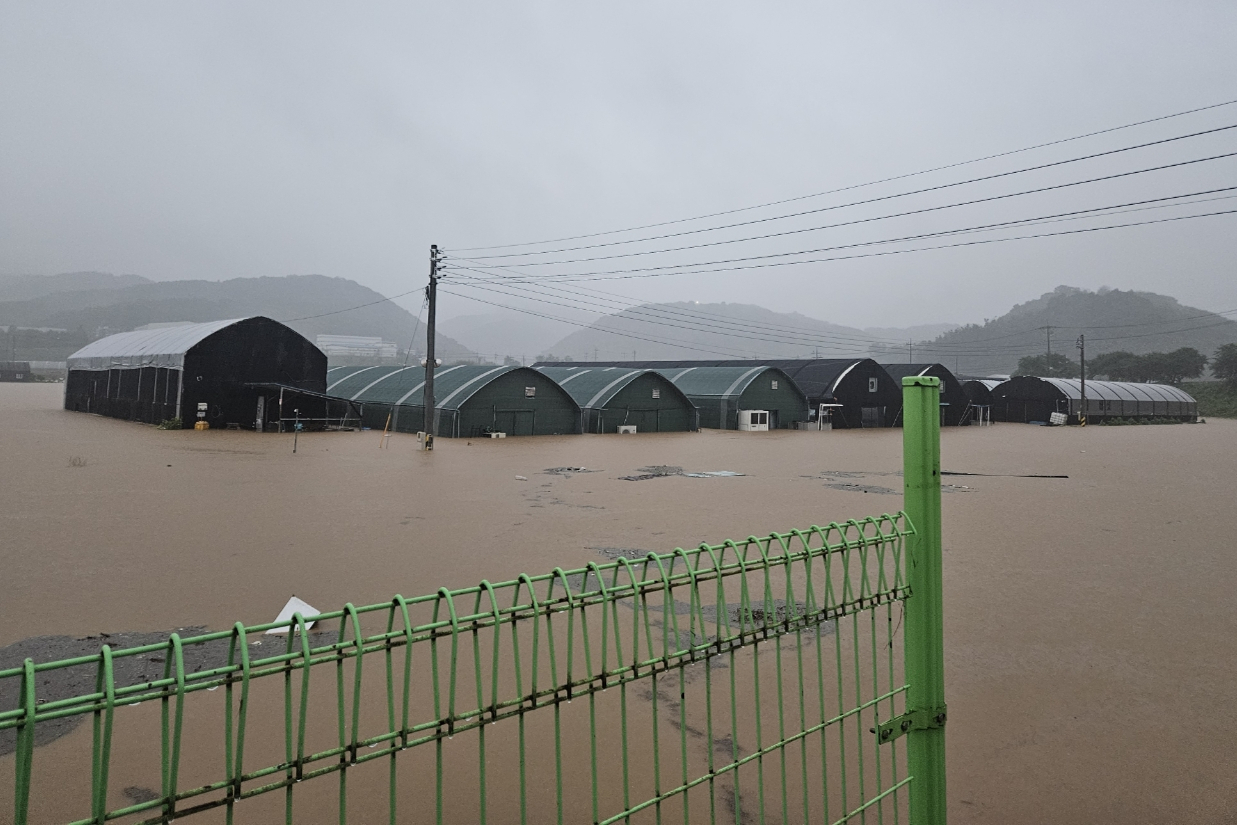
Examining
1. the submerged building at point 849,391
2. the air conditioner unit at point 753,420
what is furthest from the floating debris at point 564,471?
the submerged building at point 849,391

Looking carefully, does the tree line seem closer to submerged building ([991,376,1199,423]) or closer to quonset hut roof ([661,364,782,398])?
submerged building ([991,376,1199,423])

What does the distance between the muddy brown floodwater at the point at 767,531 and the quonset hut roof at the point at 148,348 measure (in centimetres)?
971

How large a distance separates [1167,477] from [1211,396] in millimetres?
87351

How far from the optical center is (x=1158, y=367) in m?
103

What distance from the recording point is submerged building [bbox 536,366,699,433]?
130ft

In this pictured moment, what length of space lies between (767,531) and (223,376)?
3030 cm

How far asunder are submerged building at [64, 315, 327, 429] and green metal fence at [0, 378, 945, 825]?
29242mm

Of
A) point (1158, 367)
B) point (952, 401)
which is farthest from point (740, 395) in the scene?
point (1158, 367)

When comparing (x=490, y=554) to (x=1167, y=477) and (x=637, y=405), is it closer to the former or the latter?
(x=1167, y=477)

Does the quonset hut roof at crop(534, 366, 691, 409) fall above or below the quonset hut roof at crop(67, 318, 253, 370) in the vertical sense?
below

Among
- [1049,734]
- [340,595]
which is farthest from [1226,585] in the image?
[340,595]

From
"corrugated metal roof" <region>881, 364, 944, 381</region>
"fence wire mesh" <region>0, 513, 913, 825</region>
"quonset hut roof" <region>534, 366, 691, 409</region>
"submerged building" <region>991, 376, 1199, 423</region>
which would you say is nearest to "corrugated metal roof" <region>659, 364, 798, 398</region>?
"quonset hut roof" <region>534, 366, 691, 409</region>

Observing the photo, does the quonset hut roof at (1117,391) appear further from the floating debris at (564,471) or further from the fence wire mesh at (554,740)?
the fence wire mesh at (554,740)

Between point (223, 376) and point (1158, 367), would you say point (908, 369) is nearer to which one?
point (223, 376)
